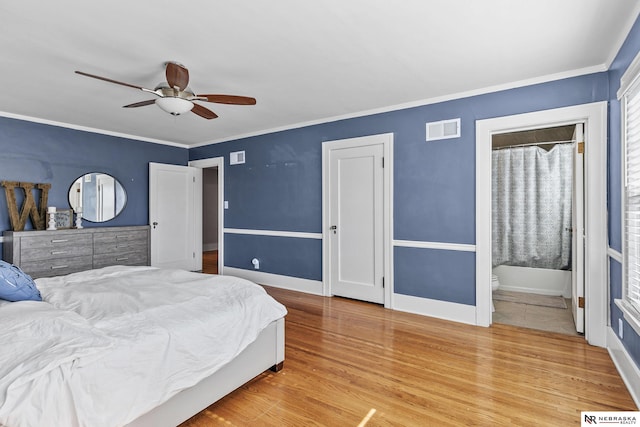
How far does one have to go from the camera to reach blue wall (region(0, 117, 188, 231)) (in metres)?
4.31

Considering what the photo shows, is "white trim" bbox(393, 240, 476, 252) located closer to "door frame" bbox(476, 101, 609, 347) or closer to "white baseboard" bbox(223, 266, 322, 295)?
"door frame" bbox(476, 101, 609, 347)

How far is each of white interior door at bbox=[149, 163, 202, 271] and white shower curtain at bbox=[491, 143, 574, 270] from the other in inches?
198

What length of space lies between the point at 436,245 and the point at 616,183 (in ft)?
5.29

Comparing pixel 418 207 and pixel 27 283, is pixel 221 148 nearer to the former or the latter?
pixel 418 207

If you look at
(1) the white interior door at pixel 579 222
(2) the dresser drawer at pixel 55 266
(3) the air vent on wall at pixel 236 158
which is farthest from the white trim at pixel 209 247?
(1) the white interior door at pixel 579 222

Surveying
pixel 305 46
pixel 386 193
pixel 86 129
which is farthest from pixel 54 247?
pixel 386 193

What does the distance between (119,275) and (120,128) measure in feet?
10.4

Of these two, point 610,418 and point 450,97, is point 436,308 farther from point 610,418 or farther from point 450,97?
point 450,97

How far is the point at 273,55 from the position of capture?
2.66 m

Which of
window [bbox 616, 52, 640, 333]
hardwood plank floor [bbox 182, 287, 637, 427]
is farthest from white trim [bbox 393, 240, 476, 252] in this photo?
A: window [bbox 616, 52, 640, 333]

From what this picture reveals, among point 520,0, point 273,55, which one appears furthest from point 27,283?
point 520,0

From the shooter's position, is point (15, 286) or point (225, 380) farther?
point (225, 380)

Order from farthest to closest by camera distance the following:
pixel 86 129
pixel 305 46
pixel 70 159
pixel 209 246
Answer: pixel 209 246, pixel 86 129, pixel 70 159, pixel 305 46

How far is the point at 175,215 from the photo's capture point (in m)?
5.99
